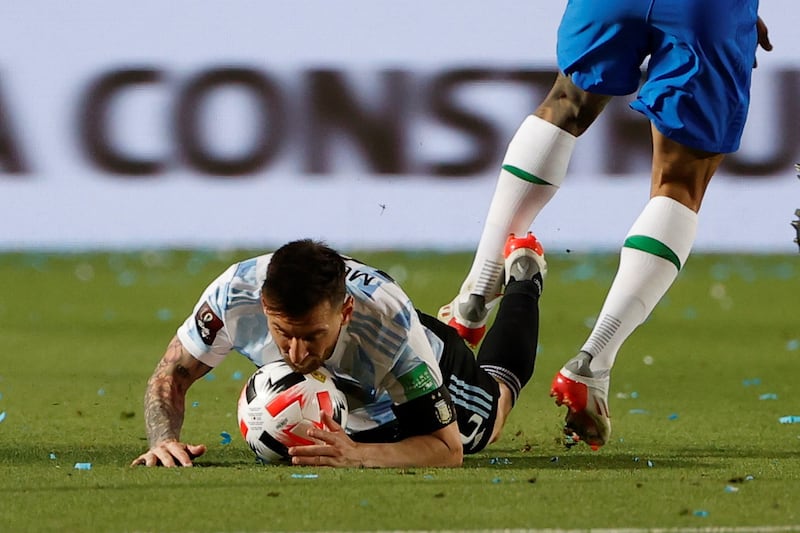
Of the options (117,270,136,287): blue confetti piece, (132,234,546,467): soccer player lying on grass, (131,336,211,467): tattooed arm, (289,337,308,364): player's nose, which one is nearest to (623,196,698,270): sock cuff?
→ (132,234,546,467): soccer player lying on grass

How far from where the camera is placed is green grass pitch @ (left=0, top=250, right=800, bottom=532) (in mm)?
3312

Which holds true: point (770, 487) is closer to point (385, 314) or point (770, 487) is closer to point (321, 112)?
point (385, 314)

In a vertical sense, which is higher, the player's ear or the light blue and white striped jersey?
the player's ear

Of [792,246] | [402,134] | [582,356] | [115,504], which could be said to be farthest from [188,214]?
[115,504]

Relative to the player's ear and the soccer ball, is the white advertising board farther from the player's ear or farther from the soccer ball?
the player's ear

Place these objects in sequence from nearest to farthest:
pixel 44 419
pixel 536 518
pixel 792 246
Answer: pixel 536 518 → pixel 44 419 → pixel 792 246

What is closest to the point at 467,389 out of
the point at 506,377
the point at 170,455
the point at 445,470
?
the point at 506,377

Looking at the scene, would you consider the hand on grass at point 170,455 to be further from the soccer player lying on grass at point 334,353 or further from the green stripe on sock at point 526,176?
the green stripe on sock at point 526,176

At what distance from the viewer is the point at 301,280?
3703 mm

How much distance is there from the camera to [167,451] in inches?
159

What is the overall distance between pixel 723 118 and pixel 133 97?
7.34 meters

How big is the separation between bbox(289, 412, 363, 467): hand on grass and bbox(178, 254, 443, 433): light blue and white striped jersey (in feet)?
0.59

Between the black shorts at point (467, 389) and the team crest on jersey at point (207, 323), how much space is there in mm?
698

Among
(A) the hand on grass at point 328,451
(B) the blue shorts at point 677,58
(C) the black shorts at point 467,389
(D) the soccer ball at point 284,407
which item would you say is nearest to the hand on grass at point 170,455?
Answer: (D) the soccer ball at point 284,407
